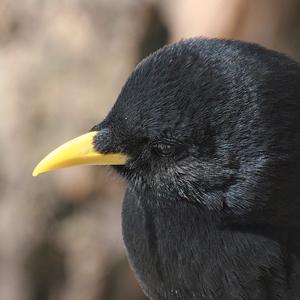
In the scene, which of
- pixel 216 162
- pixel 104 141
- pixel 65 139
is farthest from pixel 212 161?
pixel 65 139

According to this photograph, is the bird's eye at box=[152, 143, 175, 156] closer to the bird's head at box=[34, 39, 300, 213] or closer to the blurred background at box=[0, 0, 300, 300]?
the bird's head at box=[34, 39, 300, 213]

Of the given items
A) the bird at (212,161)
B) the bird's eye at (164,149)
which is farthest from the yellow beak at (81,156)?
the bird's eye at (164,149)

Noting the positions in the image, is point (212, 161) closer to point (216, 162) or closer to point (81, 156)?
point (216, 162)

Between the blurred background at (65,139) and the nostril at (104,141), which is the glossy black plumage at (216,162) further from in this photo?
the blurred background at (65,139)

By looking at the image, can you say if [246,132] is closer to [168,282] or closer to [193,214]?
[193,214]

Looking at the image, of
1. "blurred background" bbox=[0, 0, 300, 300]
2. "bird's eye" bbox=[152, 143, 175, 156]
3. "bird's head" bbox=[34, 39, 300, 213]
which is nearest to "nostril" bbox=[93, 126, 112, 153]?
"bird's head" bbox=[34, 39, 300, 213]

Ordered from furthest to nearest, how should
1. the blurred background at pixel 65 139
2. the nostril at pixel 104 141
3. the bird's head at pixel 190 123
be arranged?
the blurred background at pixel 65 139, the nostril at pixel 104 141, the bird's head at pixel 190 123

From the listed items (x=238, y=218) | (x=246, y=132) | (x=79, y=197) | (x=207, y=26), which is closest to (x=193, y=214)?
(x=238, y=218)

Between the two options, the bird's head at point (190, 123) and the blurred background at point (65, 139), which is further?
the blurred background at point (65, 139)
